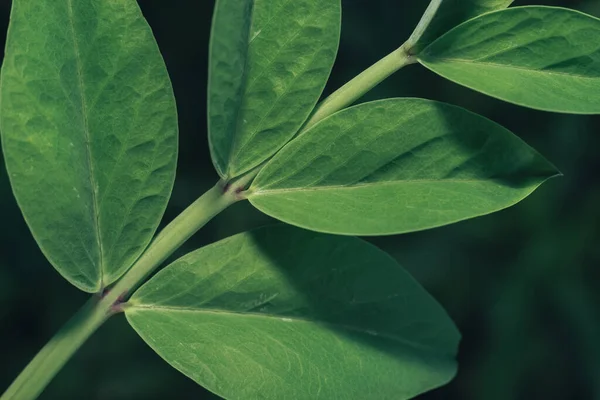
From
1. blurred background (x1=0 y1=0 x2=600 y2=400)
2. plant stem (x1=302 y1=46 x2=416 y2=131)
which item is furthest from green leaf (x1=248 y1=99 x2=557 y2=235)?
blurred background (x1=0 y1=0 x2=600 y2=400)

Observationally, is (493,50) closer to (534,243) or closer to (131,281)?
(131,281)

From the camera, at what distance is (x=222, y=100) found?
1.44 feet

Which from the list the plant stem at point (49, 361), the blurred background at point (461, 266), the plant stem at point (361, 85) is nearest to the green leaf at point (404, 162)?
the plant stem at point (361, 85)

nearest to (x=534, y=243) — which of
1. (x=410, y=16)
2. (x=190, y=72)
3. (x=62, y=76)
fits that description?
(x=410, y=16)

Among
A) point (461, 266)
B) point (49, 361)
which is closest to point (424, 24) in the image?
point (49, 361)

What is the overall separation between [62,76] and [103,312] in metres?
0.15

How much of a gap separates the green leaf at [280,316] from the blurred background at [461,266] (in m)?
0.74

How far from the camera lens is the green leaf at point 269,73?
1.43ft

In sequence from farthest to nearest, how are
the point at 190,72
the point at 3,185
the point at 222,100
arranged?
1. the point at 190,72
2. the point at 3,185
3. the point at 222,100

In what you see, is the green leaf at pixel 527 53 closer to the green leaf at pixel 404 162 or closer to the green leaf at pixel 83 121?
the green leaf at pixel 404 162

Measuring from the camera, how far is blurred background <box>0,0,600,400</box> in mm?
1224

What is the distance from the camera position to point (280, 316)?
50 centimetres

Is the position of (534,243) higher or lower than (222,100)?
lower

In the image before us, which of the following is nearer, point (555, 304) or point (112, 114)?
point (112, 114)
